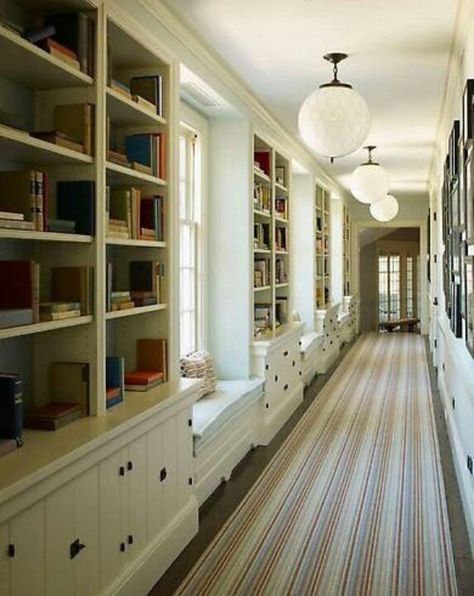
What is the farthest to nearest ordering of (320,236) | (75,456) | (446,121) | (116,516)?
(320,236)
(446,121)
(116,516)
(75,456)

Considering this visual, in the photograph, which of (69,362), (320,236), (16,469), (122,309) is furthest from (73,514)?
(320,236)

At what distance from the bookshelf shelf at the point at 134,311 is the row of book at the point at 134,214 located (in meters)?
0.33

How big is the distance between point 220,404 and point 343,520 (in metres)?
1.11

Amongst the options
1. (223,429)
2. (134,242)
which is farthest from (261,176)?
(134,242)

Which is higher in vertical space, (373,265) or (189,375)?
(373,265)

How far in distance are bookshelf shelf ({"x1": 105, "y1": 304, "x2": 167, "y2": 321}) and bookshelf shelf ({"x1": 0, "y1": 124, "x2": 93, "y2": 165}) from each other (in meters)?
0.66

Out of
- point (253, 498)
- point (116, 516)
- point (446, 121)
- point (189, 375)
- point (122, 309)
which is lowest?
point (253, 498)

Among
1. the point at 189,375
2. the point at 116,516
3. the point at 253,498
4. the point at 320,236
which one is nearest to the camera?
the point at 116,516

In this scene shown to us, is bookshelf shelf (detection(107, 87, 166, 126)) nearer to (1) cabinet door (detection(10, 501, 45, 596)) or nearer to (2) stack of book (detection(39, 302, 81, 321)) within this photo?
(2) stack of book (detection(39, 302, 81, 321))

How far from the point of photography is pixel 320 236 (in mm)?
9938

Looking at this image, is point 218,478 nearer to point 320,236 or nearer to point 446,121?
point 446,121

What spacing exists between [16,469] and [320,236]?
8.17 m

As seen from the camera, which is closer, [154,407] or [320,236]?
[154,407]

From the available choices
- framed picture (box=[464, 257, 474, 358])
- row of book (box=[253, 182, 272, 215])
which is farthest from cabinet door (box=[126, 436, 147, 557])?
row of book (box=[253, 182, 272, 215])
